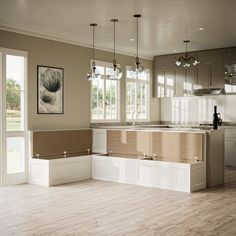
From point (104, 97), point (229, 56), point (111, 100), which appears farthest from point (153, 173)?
point (229, 56)

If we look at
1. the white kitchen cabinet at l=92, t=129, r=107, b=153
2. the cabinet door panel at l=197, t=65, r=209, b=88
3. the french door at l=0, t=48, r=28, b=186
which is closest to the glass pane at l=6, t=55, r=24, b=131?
the french door at l=0, t=48, r=28, b=186

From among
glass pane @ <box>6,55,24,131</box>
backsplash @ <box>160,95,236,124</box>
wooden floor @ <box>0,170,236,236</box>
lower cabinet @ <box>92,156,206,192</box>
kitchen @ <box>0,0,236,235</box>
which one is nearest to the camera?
wooden floor @ <box>0,170,236,236</box>

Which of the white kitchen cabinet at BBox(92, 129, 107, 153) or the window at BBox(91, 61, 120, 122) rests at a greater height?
the window at BBox(91, 61, 120, 122)

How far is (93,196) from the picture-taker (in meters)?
6.23

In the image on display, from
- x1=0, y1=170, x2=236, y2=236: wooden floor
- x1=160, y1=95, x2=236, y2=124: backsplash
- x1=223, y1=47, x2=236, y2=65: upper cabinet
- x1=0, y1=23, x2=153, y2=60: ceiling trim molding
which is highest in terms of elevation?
x1=0, y1=23, x2=153, y2=60: ceiling trim molding

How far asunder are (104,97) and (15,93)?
2.58 m

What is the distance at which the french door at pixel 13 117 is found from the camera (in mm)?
7004

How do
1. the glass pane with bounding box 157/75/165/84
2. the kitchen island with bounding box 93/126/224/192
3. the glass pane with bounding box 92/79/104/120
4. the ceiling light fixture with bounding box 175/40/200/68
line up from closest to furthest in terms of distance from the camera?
the kitchen island with bounding box 93/126/224/192, the ceiling light fixture with bounding box 175/40/200/68, the glass pane with bounding box 92/79/104/120, the glass pane with bounding box 157/75/165/84

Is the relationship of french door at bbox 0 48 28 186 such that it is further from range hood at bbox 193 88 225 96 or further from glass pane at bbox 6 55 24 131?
range hood at bbox 193 88 225 96

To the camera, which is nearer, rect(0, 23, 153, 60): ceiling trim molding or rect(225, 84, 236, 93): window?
rect(0, 23, 153, 60): ceiling trim molding

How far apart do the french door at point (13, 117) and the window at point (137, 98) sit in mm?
3262

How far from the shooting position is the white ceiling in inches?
224

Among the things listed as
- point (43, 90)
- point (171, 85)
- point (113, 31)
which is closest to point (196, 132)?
point (113, 31)

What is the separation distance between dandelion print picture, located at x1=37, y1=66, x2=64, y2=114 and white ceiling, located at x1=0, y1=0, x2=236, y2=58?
2.30ft
